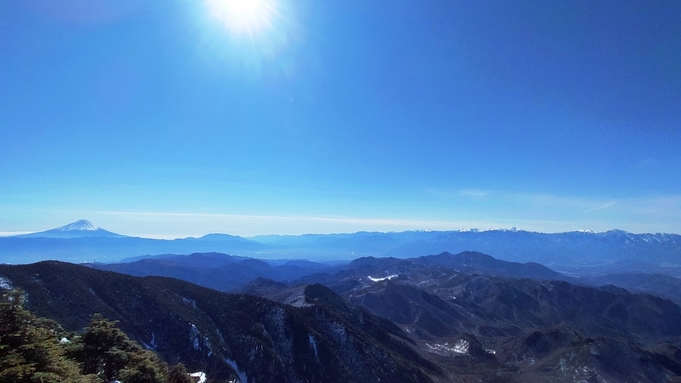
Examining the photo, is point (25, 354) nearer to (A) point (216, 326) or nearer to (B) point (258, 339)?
(B) point (258, 339)

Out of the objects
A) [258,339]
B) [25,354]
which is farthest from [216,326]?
[25,354]

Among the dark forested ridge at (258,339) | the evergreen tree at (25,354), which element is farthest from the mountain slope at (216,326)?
the evergreen tree at (25,354)

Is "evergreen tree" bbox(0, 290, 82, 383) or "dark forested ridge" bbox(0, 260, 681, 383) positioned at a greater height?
"evergreen tree" bbox(0, 290, 82, 383)

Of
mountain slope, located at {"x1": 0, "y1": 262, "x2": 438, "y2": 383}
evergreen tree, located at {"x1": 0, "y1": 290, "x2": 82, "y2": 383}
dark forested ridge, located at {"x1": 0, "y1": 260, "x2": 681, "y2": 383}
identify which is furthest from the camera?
dark forested ridge, located at {"x1": 0, "y1": 260, "x2": 681, "y2": 383}

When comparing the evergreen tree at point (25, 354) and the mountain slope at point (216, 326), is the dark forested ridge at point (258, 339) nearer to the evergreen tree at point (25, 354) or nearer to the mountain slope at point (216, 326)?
the mountain slope at point (216, 326)

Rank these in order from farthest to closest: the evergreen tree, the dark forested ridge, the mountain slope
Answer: the dark forested ridge, the mountain slope, the evergreen tree

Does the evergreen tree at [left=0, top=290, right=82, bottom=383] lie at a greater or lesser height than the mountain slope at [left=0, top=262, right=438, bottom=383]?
greater

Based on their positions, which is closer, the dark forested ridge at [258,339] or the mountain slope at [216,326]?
the mountain slope at [216,326]

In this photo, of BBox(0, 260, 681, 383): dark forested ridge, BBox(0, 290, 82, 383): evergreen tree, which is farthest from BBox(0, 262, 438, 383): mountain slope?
BBox(0, 290, 82, 383): evergreen tree

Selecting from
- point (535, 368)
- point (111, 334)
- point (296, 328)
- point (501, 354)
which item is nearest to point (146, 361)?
point (111, 334)

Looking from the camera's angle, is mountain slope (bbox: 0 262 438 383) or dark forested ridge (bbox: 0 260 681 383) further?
dark forested ridge (bbox: 0 260 681 383)

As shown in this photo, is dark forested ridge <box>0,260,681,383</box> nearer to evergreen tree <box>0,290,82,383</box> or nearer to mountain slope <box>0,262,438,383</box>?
mountain slope <box>0,262,438,383</box>
